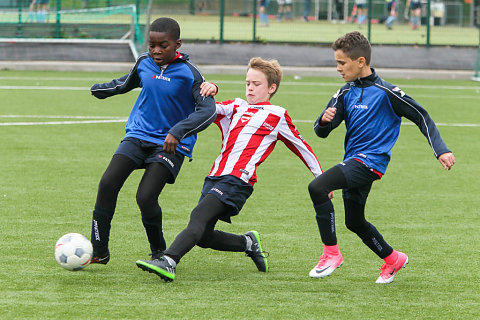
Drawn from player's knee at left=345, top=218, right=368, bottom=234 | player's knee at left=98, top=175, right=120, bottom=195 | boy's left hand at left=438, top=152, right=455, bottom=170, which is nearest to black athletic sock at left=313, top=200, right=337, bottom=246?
player's knee at left=345, top=218, right=368, bottom=234

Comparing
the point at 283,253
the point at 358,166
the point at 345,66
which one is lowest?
the point at 283,253

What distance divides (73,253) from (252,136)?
1.49m

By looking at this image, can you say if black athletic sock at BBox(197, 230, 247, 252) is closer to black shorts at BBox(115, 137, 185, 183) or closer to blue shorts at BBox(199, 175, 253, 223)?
blue shorts at BBox(199, 175, 253, 223)

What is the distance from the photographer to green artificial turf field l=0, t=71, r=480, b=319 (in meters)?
4.90

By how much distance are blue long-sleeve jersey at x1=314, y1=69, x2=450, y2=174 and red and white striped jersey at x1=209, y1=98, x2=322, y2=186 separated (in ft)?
1.04

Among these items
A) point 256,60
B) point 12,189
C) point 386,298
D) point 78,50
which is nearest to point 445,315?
point 386,298

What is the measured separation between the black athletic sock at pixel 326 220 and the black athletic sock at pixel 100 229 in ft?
4.83

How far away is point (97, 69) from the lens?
70.5 feet

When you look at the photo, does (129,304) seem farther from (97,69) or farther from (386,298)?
(97,69)

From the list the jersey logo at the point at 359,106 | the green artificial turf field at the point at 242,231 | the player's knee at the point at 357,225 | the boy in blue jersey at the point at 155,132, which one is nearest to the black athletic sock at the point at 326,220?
the player's knee at the point at 357,225

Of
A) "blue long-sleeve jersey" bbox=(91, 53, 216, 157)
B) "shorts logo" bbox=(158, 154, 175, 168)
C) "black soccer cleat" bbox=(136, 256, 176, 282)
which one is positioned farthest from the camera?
"blue long-sleeve jersey" bbox=(91, 53, 216, 157)

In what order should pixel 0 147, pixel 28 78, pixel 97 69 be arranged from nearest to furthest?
pixel 0 147 < pixel 28 78 < pixel 97 69

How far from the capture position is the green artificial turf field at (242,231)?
16.1 feet

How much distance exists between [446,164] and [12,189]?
15.9 feet
